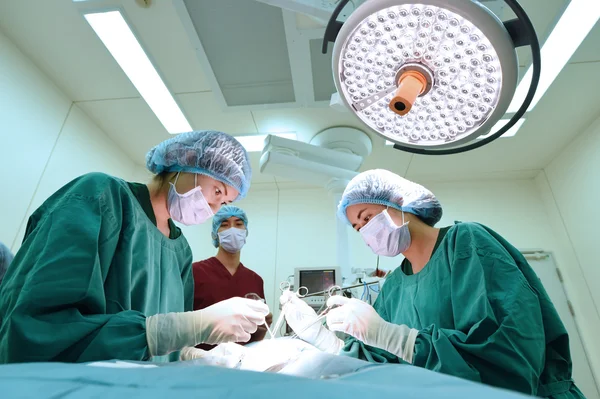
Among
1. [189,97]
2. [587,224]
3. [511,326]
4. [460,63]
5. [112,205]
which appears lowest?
[511,326]

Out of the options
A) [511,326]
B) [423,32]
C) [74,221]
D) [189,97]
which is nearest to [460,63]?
[423,32]

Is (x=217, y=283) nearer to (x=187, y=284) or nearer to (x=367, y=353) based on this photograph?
(x=187, y=284)

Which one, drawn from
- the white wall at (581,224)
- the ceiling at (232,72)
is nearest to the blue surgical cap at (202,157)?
the ceiling at (232,72)

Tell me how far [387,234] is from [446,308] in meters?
0.37

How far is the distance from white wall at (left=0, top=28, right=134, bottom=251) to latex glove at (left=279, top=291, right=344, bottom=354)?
5.48 feet

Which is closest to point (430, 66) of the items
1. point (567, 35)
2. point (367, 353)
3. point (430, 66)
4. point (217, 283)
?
point (430, 66)

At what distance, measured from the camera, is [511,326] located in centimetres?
83

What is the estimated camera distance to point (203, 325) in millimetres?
945

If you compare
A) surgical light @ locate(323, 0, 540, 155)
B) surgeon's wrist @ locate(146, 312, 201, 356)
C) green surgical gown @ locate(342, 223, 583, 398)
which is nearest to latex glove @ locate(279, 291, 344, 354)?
green surgical gown @ locate(342, 223, 583, 398)

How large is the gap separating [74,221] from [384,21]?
0.85m

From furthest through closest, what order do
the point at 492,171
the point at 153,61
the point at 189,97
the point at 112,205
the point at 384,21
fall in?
the point at 492,171 → the point at 189,97 → the point at 153,61 → the point at 112,205 → the point at 384,21

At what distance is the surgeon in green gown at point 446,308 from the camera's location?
32.0 inches

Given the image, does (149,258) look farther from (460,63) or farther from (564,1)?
(564,1)

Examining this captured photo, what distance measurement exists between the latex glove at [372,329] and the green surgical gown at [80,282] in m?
0.57
